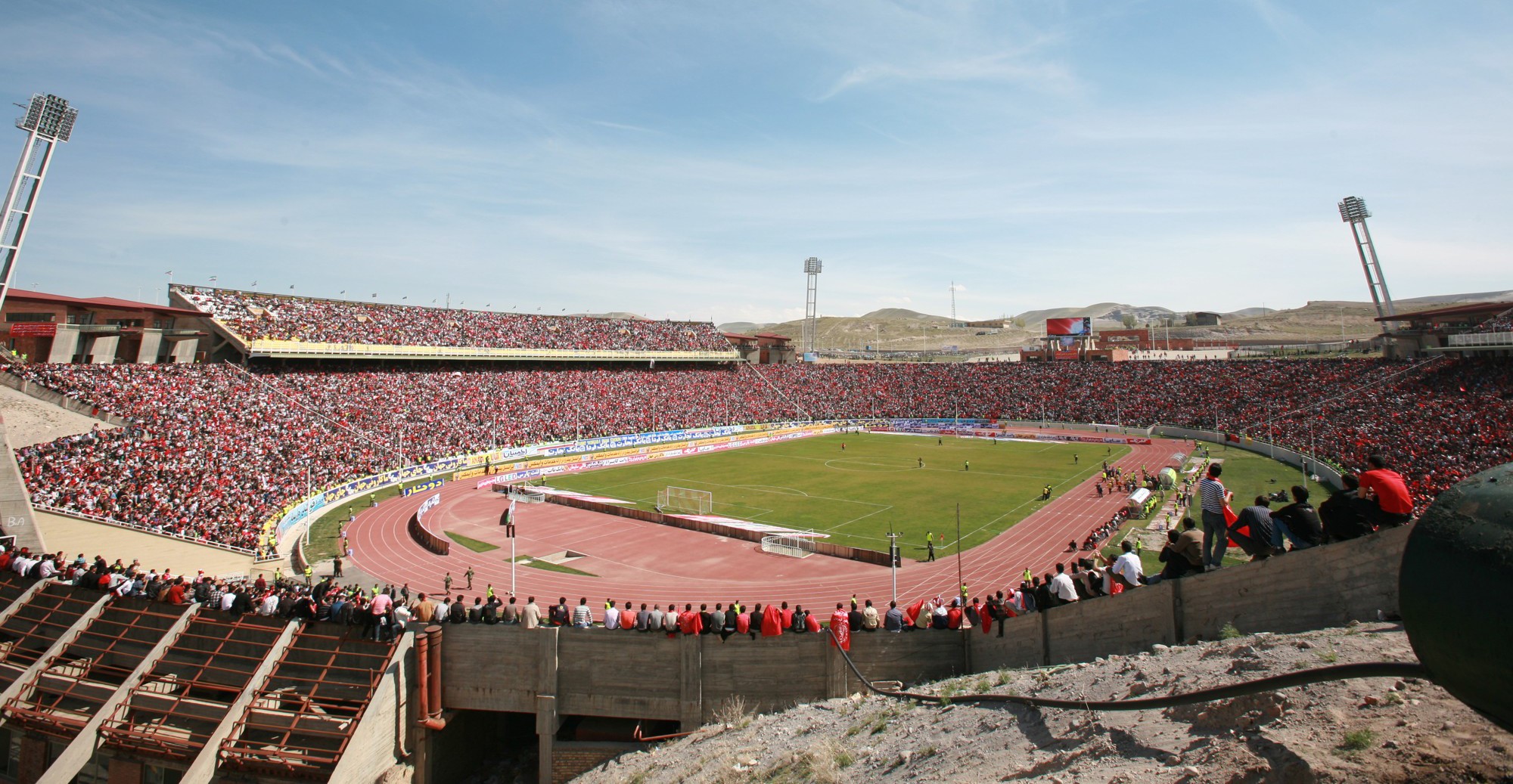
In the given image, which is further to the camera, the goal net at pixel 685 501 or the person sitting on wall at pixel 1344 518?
the goal net at pixel 685 501

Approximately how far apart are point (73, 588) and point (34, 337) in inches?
1336

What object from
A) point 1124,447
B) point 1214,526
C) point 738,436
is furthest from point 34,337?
point 1124,447

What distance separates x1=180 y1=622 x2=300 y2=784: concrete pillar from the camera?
50.8 ft

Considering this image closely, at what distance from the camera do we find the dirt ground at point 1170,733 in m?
5.39

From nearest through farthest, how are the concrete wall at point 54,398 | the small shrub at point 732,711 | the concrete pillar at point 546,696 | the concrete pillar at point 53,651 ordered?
the small shrub at point 732,711
the concrete pillar at point 53,651
the concrete pillar at point 546,696
the concrete wall at point 54,398

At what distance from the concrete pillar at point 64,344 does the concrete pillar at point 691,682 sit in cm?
4808

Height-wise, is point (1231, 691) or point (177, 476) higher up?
point (1231, 691)

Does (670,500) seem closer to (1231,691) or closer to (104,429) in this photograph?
(104,429)

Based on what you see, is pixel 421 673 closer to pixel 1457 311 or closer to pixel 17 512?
pixel 17 512

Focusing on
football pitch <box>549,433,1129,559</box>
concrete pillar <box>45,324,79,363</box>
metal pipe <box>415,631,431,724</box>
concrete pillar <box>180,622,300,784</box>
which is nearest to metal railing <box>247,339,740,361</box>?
Answer: concrete pillar <box>45,324,79,363</box>

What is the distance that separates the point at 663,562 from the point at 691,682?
15851mm

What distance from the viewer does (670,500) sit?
44.6 metres

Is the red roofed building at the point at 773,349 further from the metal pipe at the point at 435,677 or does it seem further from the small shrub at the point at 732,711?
the small shrub at the point at 732,711

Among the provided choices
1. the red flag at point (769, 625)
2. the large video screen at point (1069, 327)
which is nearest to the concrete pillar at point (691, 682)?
the red flag at point (769, 625)
